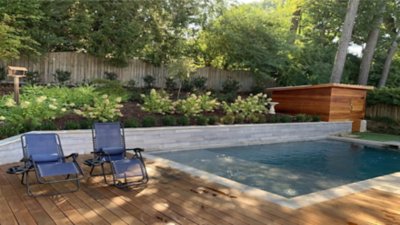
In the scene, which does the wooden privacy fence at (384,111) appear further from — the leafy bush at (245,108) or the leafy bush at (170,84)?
the leafy bush at (170,84)

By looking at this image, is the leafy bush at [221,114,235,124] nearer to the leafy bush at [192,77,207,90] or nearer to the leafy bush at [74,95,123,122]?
the leafy bush at [74,95,123,122]

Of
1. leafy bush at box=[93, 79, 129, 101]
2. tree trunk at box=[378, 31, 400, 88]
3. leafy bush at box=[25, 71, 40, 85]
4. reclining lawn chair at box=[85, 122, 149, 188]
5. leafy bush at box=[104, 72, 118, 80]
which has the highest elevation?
tree trunk at box=[378, 31, 400, 88]

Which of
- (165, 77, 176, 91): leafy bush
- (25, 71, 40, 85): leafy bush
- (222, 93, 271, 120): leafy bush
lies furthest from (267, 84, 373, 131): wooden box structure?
(25, 71, 40, 85): leafy bush

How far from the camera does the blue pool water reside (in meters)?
5.94

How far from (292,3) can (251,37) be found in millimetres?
5339

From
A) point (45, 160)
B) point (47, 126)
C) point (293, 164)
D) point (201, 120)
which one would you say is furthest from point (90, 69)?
point (45, 160)

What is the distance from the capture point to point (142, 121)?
8484 millimetres

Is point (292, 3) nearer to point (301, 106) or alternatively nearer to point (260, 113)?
point (301, 106)

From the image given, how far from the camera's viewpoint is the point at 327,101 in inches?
508

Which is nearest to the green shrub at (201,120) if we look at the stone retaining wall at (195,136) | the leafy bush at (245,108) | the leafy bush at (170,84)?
the stone retaining wall at (195,136)

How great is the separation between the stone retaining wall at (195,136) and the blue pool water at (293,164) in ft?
1.48

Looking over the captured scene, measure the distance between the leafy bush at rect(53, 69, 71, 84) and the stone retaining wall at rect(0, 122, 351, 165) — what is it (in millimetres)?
5483

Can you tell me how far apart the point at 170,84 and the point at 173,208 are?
427 inches

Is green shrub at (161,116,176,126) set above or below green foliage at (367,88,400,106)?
below
